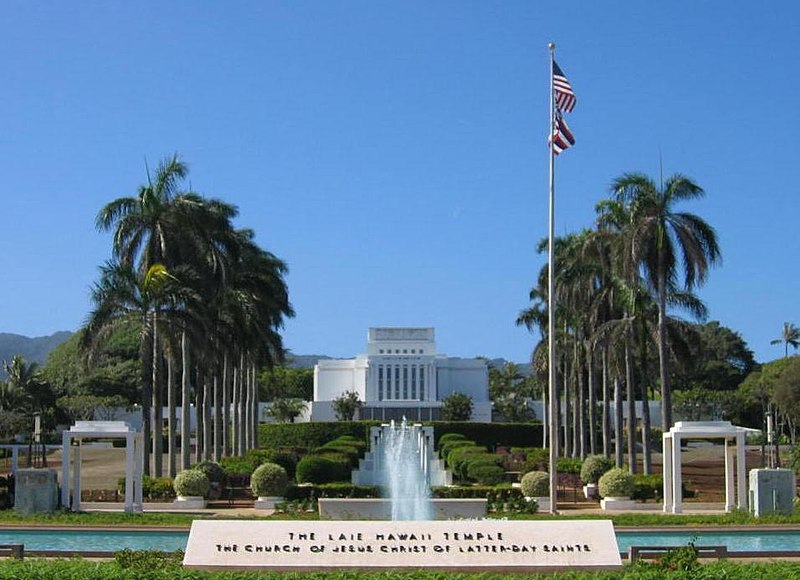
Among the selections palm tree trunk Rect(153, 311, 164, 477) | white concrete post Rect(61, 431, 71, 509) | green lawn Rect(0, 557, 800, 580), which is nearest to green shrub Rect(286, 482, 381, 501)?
palm tree trunk Rect(153, 311, 164, 477)

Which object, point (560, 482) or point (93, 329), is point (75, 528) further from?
point (560, 482)

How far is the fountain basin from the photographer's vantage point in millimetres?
24953

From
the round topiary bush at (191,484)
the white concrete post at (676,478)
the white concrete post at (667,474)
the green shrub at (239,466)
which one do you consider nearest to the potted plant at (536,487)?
the white concrete post at (667,474)

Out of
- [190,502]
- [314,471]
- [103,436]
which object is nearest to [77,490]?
[103,436]

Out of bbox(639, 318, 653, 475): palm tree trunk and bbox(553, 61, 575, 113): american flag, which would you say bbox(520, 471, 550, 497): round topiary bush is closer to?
bbox(639, 318, 653, 475): palm tree trunk

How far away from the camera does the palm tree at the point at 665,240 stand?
36656 mm

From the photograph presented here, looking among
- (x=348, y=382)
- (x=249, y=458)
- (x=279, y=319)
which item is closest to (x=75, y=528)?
(x=249, y=458)

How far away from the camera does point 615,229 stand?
45094 millimetres

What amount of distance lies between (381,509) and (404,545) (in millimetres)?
10571

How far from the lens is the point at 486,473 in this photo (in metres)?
41.5

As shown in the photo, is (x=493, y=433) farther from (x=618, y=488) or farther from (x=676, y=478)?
(x=676, y=478)

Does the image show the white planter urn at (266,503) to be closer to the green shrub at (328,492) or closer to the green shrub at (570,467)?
the green shrub at (328,492)

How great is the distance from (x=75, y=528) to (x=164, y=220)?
16466 millimetres

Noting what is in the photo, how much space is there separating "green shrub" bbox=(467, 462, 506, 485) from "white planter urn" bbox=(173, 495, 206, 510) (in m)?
12.5
